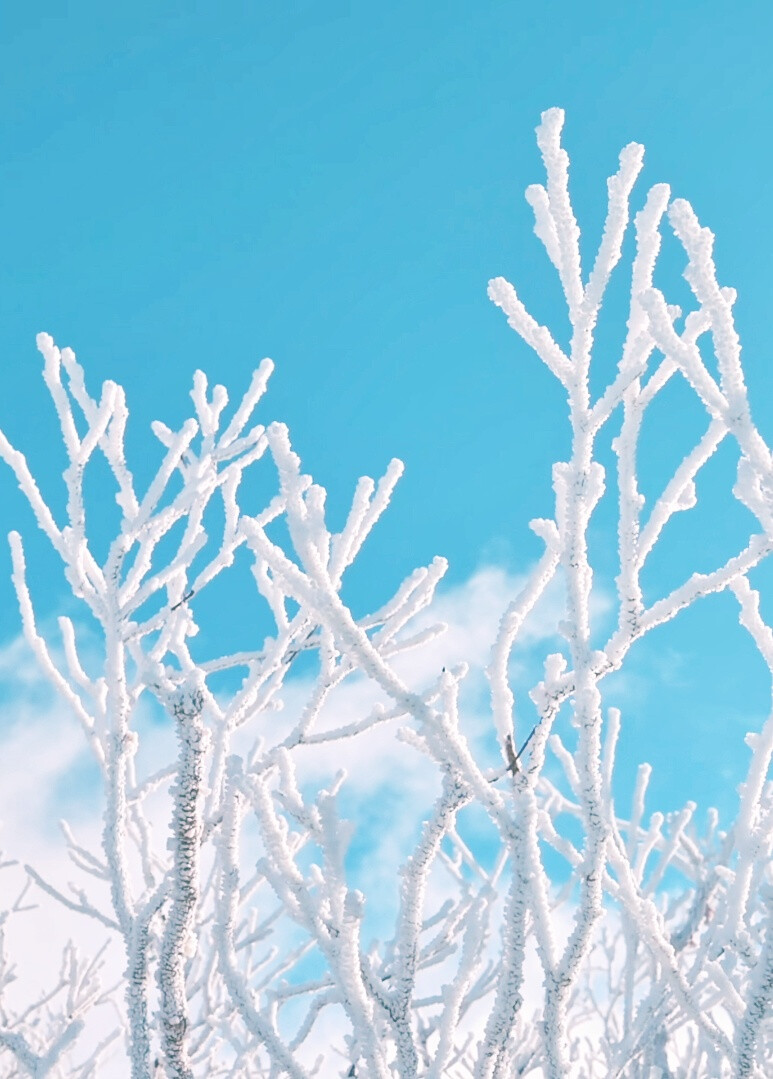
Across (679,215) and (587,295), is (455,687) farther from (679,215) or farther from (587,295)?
(679,215)

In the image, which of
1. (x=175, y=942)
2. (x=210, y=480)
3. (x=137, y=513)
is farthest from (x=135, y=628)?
(x=175, y=942)

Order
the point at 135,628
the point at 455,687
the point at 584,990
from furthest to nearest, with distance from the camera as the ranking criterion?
the point at 584,990
the point at 135,628
the point at 455,687

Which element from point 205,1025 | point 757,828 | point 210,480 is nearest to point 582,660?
point 757,828

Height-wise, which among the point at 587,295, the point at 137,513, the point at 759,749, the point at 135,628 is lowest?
the point at 759,749

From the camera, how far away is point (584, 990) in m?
6.59

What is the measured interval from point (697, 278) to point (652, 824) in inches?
126

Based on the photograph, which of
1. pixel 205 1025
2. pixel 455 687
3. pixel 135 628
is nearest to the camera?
pixel 455 687

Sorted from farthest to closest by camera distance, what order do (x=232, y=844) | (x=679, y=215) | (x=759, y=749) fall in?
(x=232, y=844)
(x=759, y=749)
(x=679, y=215)

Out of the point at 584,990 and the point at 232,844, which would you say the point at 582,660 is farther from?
the point at 584,990

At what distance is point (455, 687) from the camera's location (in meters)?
1.89

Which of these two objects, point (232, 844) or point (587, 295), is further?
point (232, 844)

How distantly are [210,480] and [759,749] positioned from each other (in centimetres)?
236

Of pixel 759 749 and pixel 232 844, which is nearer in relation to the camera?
pixel 759 749

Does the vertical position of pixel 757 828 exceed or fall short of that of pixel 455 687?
it falls short
